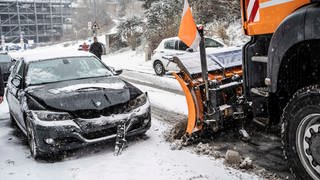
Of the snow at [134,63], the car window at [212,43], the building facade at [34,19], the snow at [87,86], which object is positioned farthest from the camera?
the building facade at [34,19]

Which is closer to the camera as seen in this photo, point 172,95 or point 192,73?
point 192,73

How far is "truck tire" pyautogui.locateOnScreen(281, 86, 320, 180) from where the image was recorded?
315 cm

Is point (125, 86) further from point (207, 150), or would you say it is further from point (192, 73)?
point (207, 150)

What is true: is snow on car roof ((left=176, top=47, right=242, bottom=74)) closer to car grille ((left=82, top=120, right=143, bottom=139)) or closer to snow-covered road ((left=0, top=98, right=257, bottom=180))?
snow-covered road ((left=0, top=98, right=257, bottom=180))

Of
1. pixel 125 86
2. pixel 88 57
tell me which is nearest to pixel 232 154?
pixel 125 86

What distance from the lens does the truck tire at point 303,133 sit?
315 centimetres

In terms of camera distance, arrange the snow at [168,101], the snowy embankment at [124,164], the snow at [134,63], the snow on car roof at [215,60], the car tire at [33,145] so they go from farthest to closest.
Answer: the snow at [134,63], the snow at [168,101], the snow on car roof at [215,60], the car tire at [33,145], the snowy embankment at [124,164]

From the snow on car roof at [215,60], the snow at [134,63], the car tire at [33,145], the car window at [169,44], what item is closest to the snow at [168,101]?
the snow on car roof at [215,60]

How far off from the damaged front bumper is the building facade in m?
67.8

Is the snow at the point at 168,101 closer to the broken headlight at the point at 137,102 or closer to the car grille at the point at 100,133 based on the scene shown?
the broken headlight at the point at 137,102

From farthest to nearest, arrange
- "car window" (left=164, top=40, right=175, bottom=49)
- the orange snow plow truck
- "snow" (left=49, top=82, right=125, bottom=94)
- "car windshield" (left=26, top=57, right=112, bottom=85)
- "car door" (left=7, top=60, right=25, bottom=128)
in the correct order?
"car window" (left=164, top=40, right=175, bottom=49) < "car windshield" (left=26, top=57, right=112, bottom=85) < "car door" (left=7, top=60, right=25, bottom=128) < "snow" (left=49, top=82, right=125, bottom=94) < the orange snow plow truck

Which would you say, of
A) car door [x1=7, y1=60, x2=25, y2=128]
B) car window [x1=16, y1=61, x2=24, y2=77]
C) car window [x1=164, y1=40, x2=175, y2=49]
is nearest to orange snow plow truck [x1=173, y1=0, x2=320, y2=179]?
car door [x1=7, y1=60, x2=25, y2=128]

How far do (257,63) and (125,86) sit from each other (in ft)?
9.53

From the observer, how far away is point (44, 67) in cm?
680
